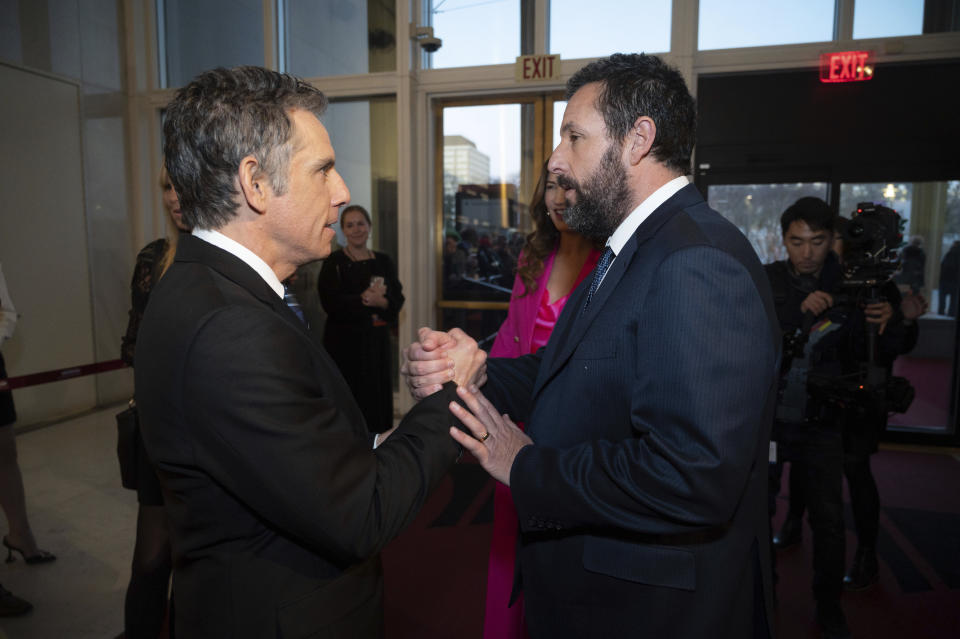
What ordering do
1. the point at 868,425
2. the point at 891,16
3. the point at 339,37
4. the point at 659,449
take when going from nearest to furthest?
the point at 659,449 → the point at 868,425 → the point at 891,16 → the point at 339,37

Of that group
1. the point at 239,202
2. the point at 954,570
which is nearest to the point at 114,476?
the point at 239,202

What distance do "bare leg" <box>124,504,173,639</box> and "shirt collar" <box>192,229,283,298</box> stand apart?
1.30m

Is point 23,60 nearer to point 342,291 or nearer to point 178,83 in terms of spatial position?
point 178,83

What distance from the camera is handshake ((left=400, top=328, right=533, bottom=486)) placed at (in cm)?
114

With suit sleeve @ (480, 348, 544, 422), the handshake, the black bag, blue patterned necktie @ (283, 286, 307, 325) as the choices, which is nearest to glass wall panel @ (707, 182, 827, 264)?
blue patterned necktie @ (283, 286, 307, 325)

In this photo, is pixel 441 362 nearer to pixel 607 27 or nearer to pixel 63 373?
pixel 607 27

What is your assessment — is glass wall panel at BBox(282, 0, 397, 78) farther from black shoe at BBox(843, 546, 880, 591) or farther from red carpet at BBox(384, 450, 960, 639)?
black shoe at BBox(843, 546, 880, 591)

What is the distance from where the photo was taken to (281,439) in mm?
837

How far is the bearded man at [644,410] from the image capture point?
37.0 inches

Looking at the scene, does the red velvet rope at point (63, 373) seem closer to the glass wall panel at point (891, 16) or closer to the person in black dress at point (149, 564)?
the person in black dress at point (149, 564)

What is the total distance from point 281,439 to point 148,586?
150 centimetres

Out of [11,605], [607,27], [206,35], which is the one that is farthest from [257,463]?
[206,35]

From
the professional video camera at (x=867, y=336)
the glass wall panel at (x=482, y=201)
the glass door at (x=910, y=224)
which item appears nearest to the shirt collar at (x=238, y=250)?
the professional video camera at (x=867, y=336)

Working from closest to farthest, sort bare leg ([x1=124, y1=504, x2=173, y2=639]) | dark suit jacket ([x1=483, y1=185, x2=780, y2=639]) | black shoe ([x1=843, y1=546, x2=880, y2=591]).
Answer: dark suit jacket ([x1=483, y1=185, x2=780, y2=639]) → bare leg ([x1=124, y1=504, x2=173, y2=639]) → black shoe ([x1=843, y1=546, x2=880, y2=591])
